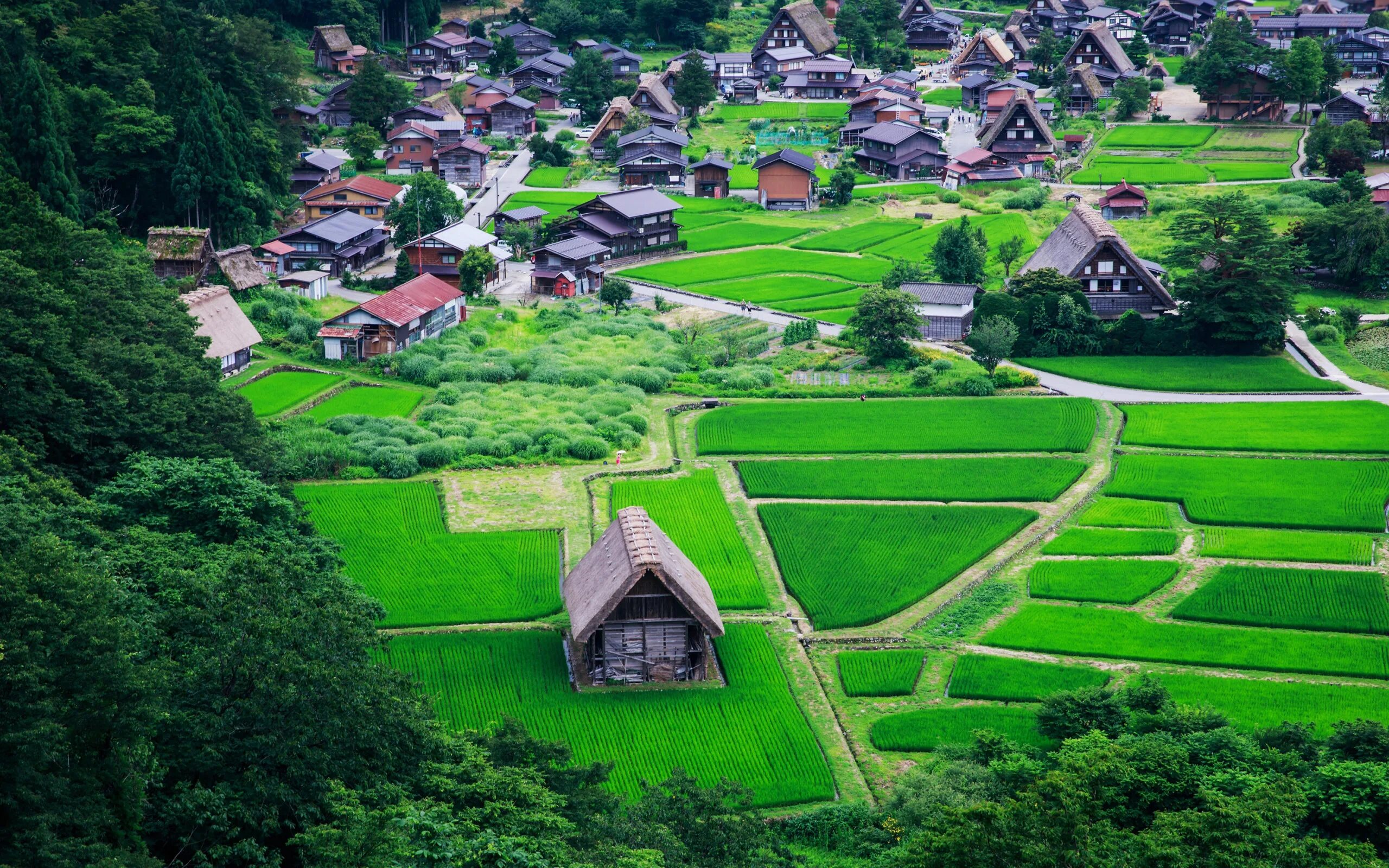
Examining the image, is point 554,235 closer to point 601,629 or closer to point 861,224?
point 861,224

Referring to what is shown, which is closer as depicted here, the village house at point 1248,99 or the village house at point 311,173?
the village house at point 311,173

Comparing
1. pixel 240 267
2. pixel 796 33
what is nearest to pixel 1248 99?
pixel 796 33

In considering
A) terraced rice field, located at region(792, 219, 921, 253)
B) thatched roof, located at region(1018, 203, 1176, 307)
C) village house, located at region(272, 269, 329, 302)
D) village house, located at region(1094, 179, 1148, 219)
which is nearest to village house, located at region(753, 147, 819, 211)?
terraced rice field, located at region(792, 219, 921, 253)

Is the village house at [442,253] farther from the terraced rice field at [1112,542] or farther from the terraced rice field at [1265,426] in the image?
the terraced rice field at [1112,542]

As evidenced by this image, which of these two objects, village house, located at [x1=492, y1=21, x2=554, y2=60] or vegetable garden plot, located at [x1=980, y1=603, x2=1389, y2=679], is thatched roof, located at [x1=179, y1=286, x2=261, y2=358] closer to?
vegetable garden plot, located at [x1=980, y1=603, x2=1389, y2=679]

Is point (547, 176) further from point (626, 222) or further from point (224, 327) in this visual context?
point (224, 327)

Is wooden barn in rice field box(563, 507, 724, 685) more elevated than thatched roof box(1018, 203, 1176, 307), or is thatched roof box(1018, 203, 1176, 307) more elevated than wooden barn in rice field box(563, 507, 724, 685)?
thatched roof box(1018, 203, 1176, 307)

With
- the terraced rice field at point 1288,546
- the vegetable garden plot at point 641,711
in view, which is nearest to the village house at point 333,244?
the vegetable garden plot at point 641,711
